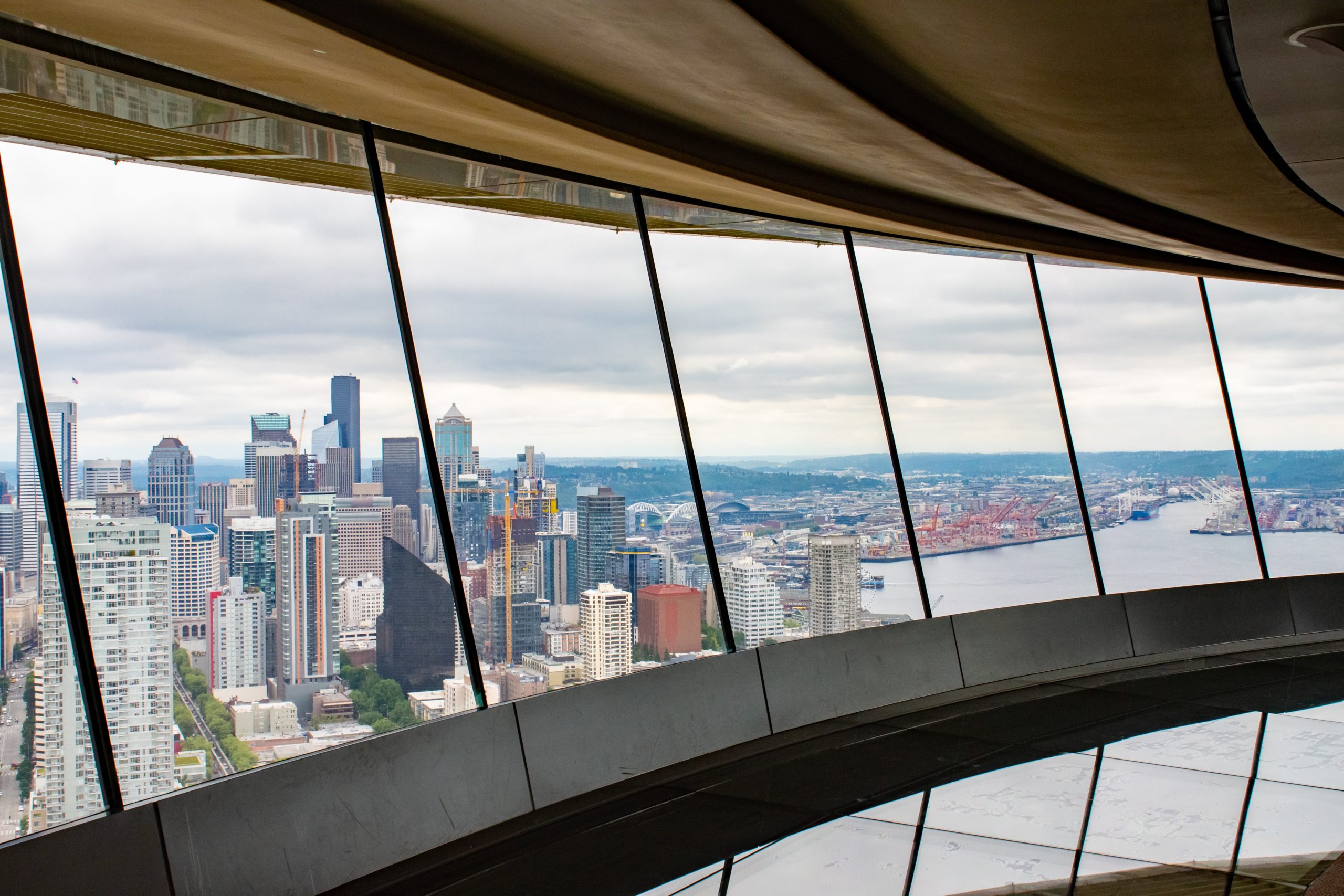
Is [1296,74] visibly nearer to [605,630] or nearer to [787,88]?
[787,88]

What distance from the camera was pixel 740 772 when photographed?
705cm

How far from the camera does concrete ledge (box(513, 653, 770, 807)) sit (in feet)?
20.7

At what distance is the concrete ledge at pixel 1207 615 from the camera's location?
11.0 meters

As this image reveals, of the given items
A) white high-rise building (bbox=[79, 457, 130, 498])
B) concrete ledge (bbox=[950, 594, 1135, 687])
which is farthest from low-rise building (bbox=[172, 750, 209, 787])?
concrete ledge (bbox=[950, 594, 1135, 687])

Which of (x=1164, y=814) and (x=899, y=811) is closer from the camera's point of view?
(x=1164, y=814)

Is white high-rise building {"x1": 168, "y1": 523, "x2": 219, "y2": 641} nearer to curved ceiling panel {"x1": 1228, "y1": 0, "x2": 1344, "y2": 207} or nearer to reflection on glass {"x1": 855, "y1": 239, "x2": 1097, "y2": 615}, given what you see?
curved ceiling panel {"x1": 1228, "y1": 0, "x2": 1344, "y2": 207}

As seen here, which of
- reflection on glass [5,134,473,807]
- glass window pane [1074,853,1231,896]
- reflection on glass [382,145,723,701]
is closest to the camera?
glass window pane [1074,853,1231,896]

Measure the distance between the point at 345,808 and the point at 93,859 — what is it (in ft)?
4.07

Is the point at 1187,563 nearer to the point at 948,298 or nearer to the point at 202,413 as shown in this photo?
the point at 948,298

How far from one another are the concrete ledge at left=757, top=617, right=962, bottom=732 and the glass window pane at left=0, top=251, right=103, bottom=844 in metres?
4.80

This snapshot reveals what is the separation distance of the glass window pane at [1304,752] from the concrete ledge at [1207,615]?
113 inches

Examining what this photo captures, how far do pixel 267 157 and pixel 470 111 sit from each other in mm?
1746

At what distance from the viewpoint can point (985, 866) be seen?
502 centimetres

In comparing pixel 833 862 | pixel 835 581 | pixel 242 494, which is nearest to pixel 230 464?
pixel 242 494
